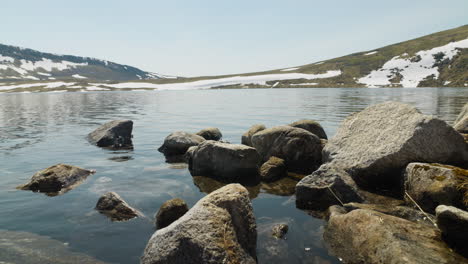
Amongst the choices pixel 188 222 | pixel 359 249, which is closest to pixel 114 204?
pixel 188 222

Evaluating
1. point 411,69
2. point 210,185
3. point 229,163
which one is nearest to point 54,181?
point 210,185

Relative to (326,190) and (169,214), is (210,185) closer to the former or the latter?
(169,214)

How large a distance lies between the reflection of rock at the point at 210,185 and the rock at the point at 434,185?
5.13m

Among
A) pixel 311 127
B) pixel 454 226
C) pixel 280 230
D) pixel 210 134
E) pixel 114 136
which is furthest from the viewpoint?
pixel 210 134

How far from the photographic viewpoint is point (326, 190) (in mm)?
10086

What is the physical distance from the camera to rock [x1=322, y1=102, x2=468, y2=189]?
1062cm

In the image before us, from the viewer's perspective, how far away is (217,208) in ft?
23.1

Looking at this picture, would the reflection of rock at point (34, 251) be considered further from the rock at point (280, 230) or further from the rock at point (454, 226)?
the rock at point (454, 226)

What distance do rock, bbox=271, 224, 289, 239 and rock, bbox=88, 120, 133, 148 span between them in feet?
51.2

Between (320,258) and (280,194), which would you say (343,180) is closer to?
(280,194)

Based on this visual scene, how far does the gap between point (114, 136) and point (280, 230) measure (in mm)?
16806

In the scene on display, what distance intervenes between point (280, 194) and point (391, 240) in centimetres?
557

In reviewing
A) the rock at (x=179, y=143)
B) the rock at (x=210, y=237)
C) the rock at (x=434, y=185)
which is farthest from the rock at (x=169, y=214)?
the rock at (x=179, y=143)

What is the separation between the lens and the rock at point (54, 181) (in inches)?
476
